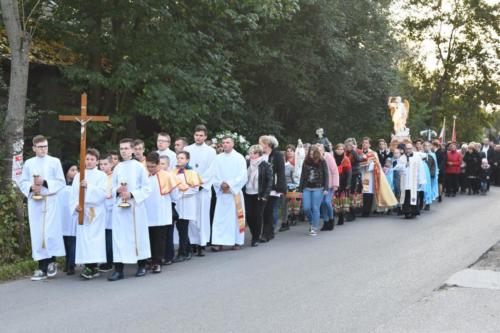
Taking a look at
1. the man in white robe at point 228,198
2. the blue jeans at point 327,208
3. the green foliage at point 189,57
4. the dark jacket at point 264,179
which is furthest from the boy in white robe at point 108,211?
the blue jeans at point 327,208

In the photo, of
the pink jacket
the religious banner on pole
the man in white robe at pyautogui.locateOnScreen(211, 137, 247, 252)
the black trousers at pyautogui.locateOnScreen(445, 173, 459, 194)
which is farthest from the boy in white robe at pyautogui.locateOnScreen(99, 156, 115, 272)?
the black trousers at pyautogui.locateOnScreen(445, 173, 459, 194)

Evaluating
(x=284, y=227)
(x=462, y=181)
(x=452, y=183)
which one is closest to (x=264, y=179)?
(x=284, y=227)

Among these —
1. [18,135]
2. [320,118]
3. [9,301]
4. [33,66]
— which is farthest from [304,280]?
[320,118]

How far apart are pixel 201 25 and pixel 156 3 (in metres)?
2.40

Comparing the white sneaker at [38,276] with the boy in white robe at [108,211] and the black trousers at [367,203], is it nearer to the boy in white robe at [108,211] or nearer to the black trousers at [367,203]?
the boy in white robe at [108,211]

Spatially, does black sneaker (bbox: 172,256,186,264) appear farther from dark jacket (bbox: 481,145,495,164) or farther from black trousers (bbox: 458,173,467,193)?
dark jacket (bbox: 481,145,495,164)

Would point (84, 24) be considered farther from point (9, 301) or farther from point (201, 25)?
point (9, 301)

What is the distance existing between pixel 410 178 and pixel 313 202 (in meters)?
3.96

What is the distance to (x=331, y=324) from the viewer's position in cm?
666

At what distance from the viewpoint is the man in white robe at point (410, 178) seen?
16.2 m

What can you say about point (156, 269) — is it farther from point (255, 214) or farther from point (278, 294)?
point (255, 214)

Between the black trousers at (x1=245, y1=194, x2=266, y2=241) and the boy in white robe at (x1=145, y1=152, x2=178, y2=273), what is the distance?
2.69m

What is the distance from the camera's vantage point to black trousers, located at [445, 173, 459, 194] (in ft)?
74.2

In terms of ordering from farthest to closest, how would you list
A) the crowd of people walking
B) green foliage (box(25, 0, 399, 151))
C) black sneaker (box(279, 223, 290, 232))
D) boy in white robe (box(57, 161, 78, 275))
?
green foliage (box(25, 0, 399, 151)) → black sneaker (box(279, 223, 290, 232)) → boy in white robe (box(57, 161, 78, 275)) → the crowd of people walking
